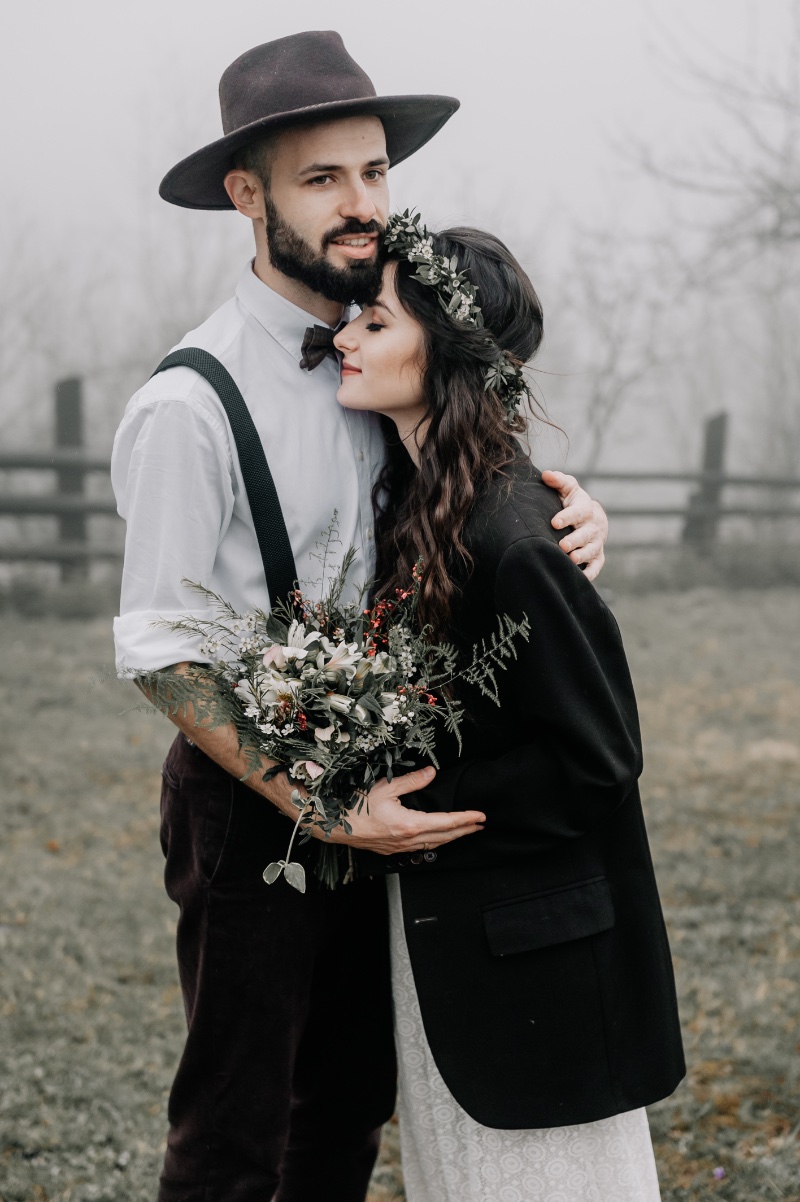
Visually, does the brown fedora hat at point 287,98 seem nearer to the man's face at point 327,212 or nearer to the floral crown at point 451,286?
the man's face at point 327,212

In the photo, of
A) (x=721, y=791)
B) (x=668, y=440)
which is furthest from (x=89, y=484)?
(x=668, y=440)

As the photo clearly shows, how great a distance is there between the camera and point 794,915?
15.2 feet

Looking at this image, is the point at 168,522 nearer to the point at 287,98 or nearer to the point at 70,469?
the point at 287,98

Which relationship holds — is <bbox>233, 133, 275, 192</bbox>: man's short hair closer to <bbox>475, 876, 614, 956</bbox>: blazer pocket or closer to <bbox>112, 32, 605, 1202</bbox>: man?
<bbox>112, 32, 605, 1202</bbox>: man

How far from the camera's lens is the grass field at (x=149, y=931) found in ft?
10.2

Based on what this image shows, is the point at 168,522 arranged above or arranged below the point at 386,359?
below

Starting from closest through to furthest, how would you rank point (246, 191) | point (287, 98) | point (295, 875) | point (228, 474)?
point (295, 875)
point (228, 474)
point (287, 98)
point (246, 191)

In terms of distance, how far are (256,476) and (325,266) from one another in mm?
461

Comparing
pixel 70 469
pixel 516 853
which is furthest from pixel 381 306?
pixel 70 469

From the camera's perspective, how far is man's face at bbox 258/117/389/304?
89.3 inches

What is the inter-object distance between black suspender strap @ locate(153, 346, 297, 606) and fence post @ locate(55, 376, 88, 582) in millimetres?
7885

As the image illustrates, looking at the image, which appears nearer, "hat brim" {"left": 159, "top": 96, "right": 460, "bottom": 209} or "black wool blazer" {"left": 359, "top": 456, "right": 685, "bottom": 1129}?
"black wool blazer" {"left": 359, "top": 456, "right": 685, "bottom": 1129}

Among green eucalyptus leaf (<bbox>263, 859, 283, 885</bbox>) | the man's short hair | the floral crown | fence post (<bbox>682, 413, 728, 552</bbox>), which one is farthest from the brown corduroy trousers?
fence post (<bbox>682, 413, 728, 552</bbox>)

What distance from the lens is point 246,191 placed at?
2.43 m
